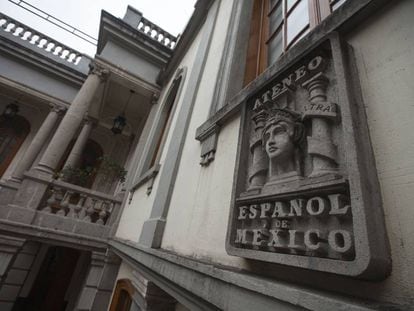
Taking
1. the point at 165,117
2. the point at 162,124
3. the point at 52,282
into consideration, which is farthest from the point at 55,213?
the point at 52,282

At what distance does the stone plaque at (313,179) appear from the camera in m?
0.69

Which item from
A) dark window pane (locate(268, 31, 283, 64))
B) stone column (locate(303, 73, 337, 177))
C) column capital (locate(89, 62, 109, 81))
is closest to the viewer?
stone column (locate(303, 73, 337, 177))

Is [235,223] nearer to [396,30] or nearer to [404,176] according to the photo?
[404,176]

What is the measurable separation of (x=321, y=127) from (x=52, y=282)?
8995mm

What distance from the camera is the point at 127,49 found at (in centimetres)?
651

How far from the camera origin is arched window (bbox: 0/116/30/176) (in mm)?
8273

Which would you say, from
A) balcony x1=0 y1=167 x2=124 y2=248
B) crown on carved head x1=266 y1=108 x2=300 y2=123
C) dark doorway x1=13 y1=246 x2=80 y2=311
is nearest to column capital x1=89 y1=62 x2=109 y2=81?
balcony x1=0 y1=167 x2=124 y2=248

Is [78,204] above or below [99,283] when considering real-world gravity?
above

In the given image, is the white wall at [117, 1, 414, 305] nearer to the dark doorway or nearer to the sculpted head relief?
the sculpted head relief

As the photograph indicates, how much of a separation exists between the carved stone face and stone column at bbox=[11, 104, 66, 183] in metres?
8.35

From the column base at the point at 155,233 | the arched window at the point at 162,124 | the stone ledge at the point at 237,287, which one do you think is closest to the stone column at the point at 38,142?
the arched window at the point at 162,124

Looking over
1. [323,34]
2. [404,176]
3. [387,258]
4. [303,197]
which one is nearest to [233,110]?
[323,34]

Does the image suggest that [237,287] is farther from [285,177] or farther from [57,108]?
[57,108]

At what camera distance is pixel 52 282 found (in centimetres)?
698
